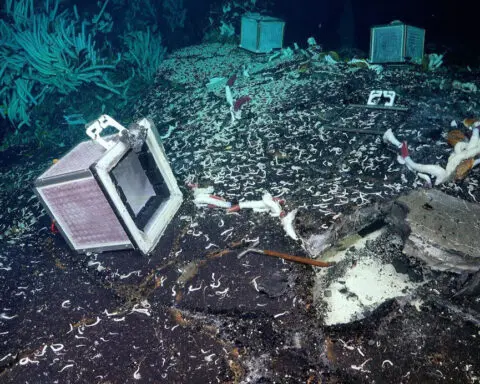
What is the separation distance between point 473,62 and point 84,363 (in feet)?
25.6

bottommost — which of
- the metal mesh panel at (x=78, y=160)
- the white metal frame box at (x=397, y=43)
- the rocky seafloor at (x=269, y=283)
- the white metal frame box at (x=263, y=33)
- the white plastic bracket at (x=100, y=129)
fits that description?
the rocky seafloor at (x=269, y=283)

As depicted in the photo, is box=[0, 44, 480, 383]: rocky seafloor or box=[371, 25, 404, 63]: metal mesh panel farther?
box=[371, 25, 404, 63]: metal mesh panel

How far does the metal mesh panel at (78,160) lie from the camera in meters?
2.49

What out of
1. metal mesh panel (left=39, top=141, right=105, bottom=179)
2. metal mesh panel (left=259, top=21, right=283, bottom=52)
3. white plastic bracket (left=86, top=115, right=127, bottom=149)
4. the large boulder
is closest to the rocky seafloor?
the large boulder

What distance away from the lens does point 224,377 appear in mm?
1997

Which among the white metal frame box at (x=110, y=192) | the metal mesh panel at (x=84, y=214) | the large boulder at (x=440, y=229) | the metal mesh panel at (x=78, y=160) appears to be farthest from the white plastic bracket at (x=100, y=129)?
the large boulder at (x=440, y=229)

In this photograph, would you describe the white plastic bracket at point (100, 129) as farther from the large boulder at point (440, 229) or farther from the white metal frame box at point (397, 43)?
the white metal frame box at point (397, 43)

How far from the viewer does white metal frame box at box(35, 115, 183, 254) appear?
246cm

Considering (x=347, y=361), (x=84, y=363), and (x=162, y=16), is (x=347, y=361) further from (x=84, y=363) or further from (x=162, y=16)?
(x=162, y=16)

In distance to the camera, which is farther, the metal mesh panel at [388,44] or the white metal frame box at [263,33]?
the white metal frame box at [263,33]

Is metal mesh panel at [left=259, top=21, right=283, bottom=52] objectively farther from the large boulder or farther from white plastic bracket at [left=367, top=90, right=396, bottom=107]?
the large boulder

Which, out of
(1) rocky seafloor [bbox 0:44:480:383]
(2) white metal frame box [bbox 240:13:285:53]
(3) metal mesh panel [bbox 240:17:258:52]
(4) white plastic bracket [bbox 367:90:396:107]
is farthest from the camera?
(3) metal mesh panel [bbox 240:17:258:52]

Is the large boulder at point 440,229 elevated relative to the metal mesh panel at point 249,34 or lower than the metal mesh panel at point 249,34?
lower

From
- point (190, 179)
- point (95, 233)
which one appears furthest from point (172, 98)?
point (95, 233)
